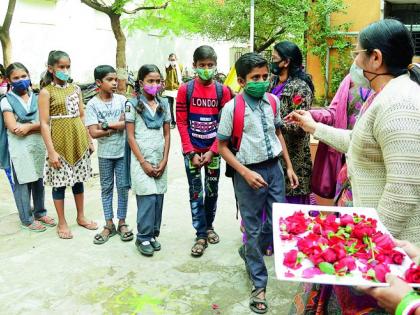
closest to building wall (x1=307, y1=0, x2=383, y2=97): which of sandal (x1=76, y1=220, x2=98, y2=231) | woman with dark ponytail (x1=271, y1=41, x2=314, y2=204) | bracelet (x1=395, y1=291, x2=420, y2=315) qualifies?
woman with dark ponytail (x1=271, y1=41, x2=314, y2=204)

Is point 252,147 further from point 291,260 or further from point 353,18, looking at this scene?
point 353,18

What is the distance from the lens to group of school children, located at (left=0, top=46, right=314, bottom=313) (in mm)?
3061

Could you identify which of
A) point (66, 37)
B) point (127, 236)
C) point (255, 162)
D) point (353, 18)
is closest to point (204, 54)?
point (255, 162)

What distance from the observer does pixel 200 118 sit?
3830mm

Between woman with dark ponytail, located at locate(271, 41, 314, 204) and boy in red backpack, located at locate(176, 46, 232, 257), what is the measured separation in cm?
52

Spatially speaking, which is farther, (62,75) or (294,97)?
(62,75)

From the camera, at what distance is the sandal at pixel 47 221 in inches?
183

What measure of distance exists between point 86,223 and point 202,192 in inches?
54.6

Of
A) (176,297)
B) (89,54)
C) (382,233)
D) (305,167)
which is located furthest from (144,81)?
(89,54)

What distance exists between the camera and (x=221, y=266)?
3.72m

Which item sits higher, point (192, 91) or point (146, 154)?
point (192, 91)

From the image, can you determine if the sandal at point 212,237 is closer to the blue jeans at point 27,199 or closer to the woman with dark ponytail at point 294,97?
the woman with dark ponytail at point 294,97

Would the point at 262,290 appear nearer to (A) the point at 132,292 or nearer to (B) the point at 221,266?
(B) the point at 221,266

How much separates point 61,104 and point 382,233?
3.31 metres
